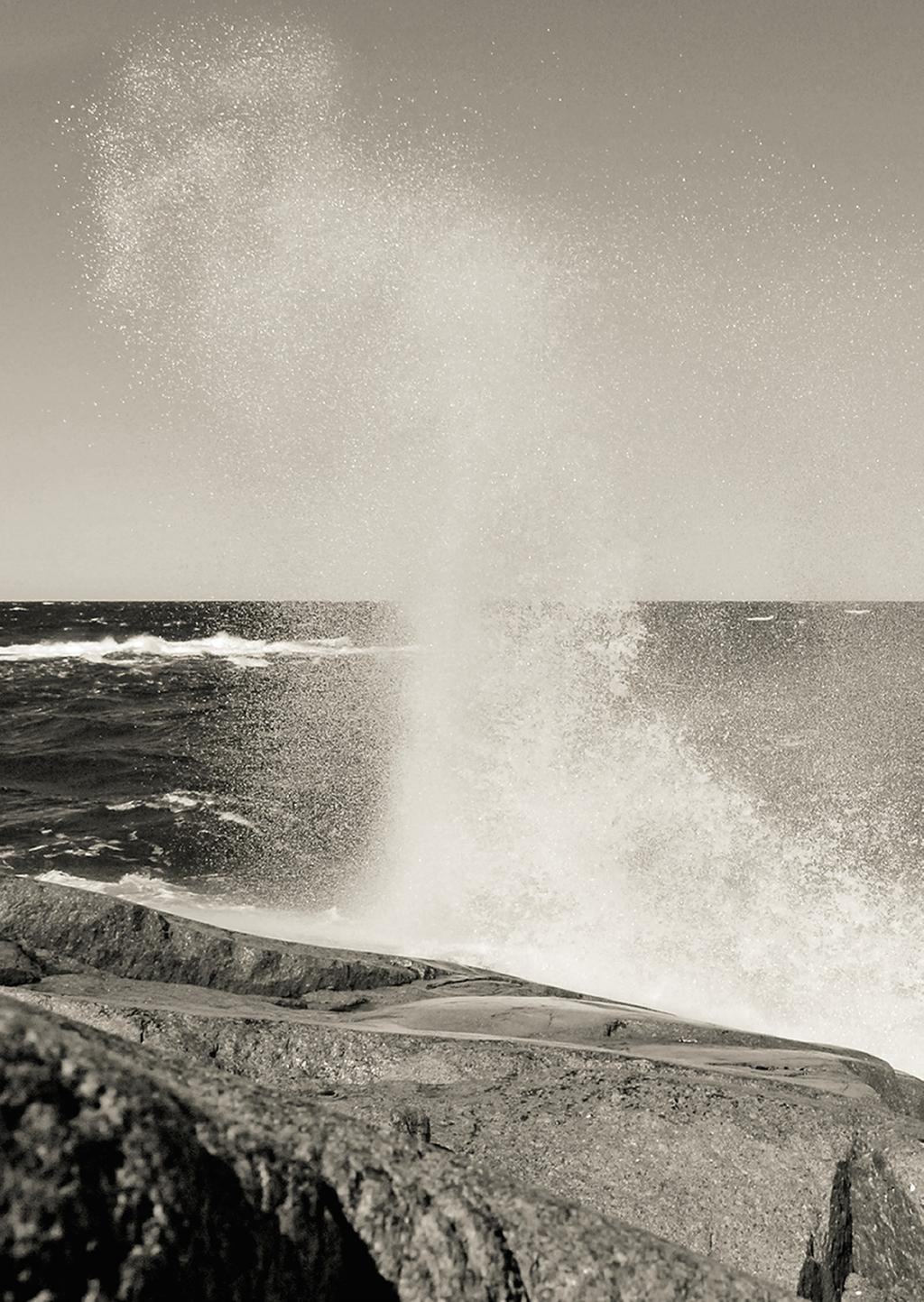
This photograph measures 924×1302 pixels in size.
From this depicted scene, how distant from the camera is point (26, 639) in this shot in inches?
2309

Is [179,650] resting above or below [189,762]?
above

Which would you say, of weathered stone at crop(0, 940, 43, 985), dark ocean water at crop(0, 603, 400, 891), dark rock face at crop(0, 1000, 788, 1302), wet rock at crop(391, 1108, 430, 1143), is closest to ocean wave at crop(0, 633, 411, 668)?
dark ocean water at crop(0, 603, 400, 891)

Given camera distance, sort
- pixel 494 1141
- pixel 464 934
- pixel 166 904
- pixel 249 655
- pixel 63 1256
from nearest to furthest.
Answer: pixel 63 1256 → pixel 494 1141 → pixel 464 934 → pixel 166 904 → pixel 249 655

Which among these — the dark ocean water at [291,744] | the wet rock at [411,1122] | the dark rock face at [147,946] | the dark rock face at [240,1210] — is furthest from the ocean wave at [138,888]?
the dark rock face at [240,1210]

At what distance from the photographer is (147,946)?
5805 mm

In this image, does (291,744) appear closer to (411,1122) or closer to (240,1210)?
(411,1122)

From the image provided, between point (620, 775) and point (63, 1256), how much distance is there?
15.9 meters

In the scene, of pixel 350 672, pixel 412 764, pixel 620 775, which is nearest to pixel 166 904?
pixel 412 764

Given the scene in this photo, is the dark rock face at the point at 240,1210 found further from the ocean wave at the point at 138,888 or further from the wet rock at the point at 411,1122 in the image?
the ocean wave at the point at 138,888

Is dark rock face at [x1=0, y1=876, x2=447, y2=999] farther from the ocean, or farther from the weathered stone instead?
the ocean

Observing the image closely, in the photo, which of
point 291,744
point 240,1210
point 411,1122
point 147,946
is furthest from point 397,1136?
point 291,744

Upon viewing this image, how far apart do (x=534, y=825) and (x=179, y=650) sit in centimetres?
4559

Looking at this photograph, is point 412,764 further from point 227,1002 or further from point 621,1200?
point 621,1200

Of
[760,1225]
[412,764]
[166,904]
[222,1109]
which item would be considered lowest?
[166,904]
